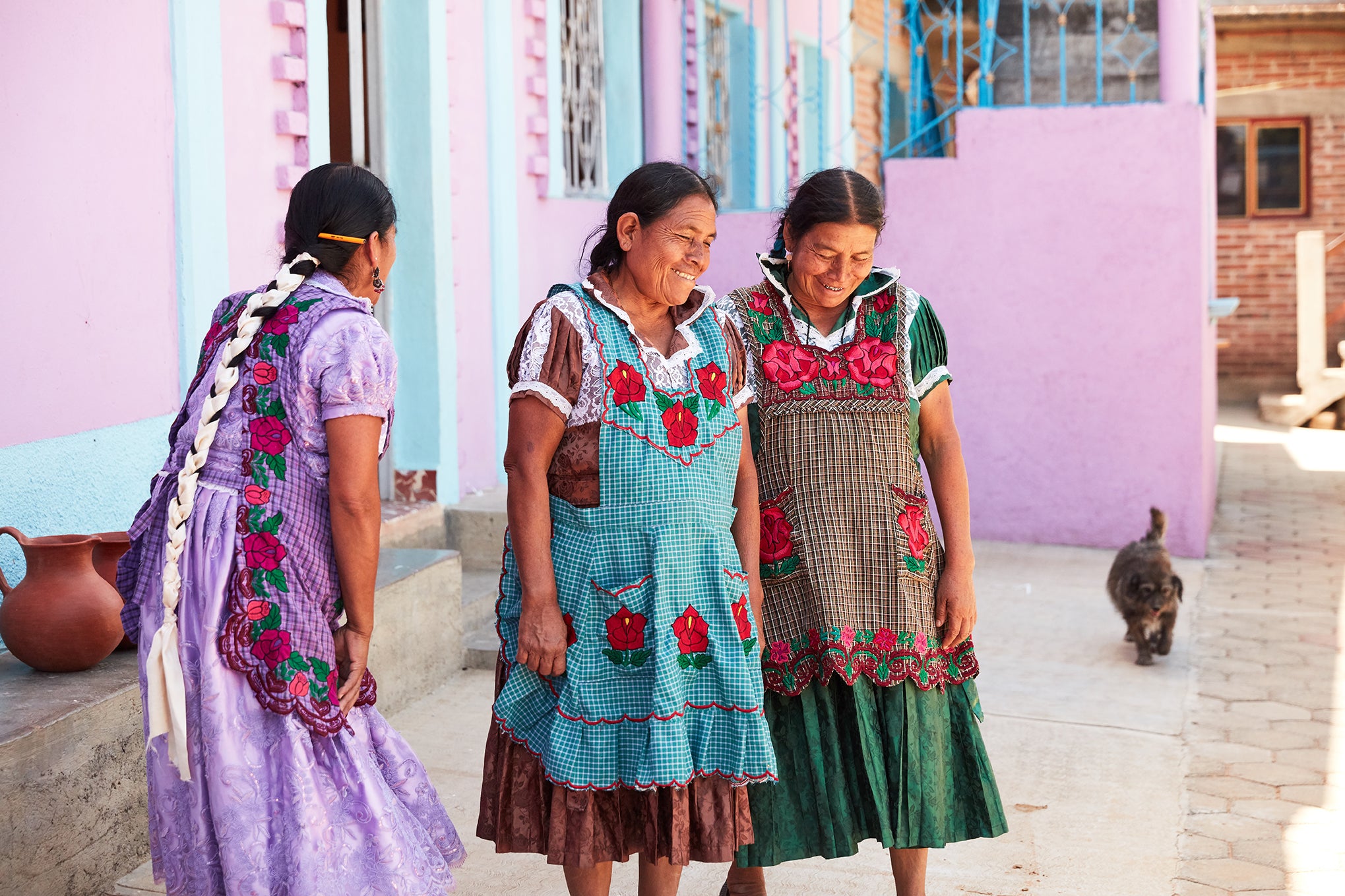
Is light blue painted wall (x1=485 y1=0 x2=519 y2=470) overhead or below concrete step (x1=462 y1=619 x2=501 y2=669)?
overhead

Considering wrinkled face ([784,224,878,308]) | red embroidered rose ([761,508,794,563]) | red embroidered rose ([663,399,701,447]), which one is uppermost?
wrinkled face ([784,224,878,308])

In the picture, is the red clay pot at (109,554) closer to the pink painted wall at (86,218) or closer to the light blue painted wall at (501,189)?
the pink painted wall at (86,218)

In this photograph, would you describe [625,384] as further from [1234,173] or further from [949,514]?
[1234,173]

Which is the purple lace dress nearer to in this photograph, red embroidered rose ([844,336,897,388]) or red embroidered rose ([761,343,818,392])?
red embroidered rose ([761,343,818,392])

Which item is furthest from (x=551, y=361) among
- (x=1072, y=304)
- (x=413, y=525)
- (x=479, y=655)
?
(x=1072, y=304)

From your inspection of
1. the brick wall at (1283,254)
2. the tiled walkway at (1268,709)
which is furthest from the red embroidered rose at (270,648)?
the brick wall at (1283,254)

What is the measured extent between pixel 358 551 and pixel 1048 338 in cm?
603

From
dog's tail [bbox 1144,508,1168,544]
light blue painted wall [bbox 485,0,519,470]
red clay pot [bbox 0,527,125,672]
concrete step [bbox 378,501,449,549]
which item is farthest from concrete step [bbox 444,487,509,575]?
dog's tail [bbox 1144,508,1168,544]

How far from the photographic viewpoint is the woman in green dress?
286 centimetres

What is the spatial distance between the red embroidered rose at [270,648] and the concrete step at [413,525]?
10.3 feet

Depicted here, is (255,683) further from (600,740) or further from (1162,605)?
(1162,605)

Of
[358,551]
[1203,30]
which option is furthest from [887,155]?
[358,551]

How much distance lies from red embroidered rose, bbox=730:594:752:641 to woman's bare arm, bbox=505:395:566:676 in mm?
335

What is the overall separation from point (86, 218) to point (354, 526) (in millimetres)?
2042
